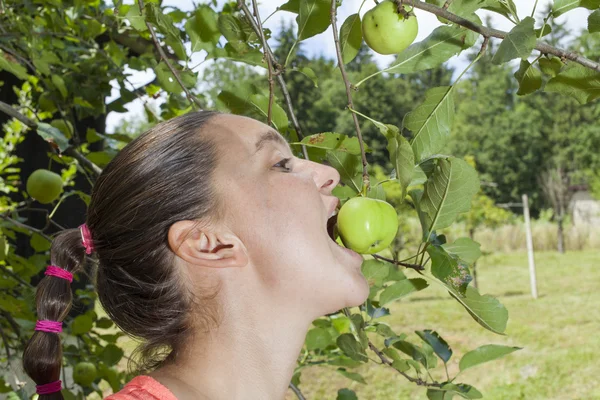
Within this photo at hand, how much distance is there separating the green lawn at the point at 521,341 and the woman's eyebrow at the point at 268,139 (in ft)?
11.9

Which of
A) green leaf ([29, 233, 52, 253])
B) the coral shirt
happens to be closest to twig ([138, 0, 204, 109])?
the coral shirt

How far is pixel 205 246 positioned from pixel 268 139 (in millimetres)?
169

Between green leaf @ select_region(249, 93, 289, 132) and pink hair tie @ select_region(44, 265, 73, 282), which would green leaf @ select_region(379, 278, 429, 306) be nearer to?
green leaf @ select_region(249, 93, 289, 132)

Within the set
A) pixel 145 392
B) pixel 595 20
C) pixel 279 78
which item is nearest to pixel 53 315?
pixel 145 392

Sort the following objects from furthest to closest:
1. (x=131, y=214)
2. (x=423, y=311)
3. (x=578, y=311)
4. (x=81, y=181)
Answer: (x=423, y=311)
(x=578, y=311)
(x=81, y=181)
(x=131, y=214)

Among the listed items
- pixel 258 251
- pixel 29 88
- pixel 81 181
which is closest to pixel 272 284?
pixel 258 251

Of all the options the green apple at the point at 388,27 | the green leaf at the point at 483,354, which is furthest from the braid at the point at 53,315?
the green leaf at the point at 483,354

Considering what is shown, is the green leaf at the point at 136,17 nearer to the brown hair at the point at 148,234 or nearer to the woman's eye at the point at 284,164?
the brown hair at the point at 148,234

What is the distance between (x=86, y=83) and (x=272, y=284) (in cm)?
119

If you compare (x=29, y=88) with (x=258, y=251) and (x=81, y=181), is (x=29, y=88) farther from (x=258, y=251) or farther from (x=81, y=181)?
(x=258, y=251)

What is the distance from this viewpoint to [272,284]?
781 mm

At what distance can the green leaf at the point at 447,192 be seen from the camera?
2.39ft

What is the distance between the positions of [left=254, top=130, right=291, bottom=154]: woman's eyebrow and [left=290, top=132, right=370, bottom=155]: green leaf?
0.04 m

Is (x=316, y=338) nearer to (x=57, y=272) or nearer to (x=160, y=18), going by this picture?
(x=57, y=272)
